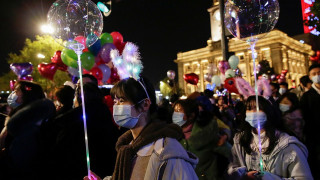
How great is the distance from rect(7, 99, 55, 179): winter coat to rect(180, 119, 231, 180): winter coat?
73.5 inches

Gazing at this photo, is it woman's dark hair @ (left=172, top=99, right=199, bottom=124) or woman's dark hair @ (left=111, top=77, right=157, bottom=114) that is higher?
woman's dark hair @ (left=111, top=77, right=157, bottom=114)

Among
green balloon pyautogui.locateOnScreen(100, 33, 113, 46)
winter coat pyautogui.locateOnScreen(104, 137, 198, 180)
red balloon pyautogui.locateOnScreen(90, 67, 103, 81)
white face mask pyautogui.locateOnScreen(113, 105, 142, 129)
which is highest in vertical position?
green balloon pyautogui.locateOnScreen(100, 33, 113, 46)

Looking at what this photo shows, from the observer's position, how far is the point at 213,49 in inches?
2515

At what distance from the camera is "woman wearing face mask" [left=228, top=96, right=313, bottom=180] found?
217 cm

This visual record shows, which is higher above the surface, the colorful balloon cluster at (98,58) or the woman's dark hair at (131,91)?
the colorful balloon cluster at (98,58)

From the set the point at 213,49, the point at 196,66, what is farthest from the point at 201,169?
the point at 196,66

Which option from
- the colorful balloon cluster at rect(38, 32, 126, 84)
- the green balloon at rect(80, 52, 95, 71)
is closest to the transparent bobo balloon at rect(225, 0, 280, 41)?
the colorful balloon cluster at rect(38, 32, 126, 84)

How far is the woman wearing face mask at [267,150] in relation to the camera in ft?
7.13

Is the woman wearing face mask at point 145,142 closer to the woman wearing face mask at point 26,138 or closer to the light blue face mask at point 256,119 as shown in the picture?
the light blue face mask at point 256,119

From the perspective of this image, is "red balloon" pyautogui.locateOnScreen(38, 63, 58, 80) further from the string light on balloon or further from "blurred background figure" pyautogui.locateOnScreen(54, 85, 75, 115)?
"blurred background figure" pyautogui.locateOnScreen(54, 85, 75, 115)

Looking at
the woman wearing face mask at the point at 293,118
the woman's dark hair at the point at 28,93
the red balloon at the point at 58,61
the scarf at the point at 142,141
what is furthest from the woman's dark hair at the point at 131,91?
the red balloon at the point at 58,61

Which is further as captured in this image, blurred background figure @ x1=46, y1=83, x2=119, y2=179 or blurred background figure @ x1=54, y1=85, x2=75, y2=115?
blurred background figure @ x1=54, y1=85, x2=75, y2=115

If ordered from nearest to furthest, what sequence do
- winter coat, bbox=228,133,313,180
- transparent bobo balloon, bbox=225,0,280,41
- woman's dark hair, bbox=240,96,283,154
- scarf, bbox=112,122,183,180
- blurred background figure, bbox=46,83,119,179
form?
scarf, bbox=112,122,183,180 → winter coat, bbox=228,133,313,180 → woman's dark hair, bbox=240,96,283,154 → blurred background figure, bbox=46,83,119,179 → transparent bobo balloon, bbox=225,0,280,41

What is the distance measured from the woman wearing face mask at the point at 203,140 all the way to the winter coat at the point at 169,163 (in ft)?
6.29
